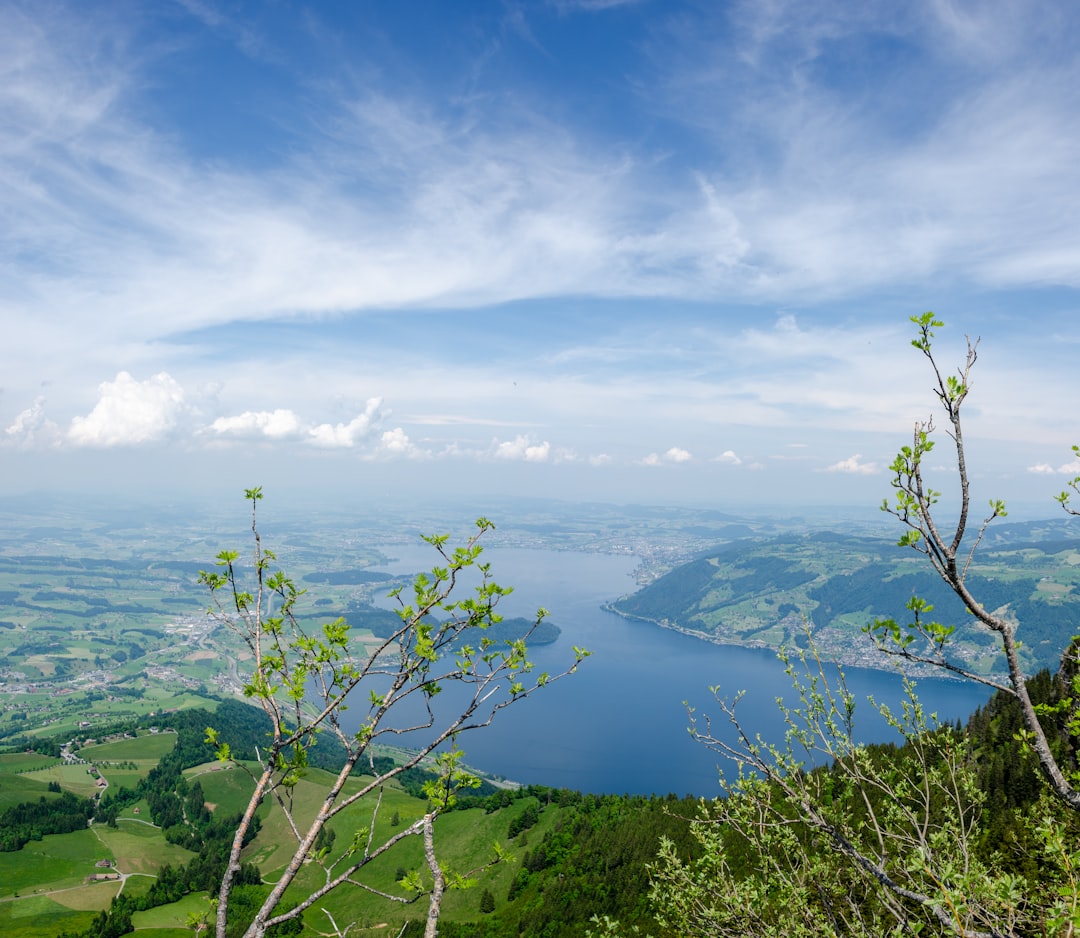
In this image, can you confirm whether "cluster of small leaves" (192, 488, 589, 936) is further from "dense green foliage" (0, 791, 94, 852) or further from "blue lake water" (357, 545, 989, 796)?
"dense green foliage" (0, 791, 94, 852)

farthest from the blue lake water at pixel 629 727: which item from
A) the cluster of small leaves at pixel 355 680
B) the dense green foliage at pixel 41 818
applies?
the cluster of small leaves at pixel 355 680

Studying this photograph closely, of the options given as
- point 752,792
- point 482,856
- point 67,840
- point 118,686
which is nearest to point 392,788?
point 482,856

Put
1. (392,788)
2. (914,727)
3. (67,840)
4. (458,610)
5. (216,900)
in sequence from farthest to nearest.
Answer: (392,788) → (67,840) → (914,727) → (458,610) → (216,900)

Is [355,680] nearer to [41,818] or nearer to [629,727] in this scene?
[41,818]

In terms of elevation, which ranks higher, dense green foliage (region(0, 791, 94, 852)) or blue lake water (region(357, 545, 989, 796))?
dense green foliage (region(0, 791, 94, 852))

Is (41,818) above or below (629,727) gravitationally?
above

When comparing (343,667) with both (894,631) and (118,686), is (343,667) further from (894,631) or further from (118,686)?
(118,686)

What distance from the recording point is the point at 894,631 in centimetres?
578

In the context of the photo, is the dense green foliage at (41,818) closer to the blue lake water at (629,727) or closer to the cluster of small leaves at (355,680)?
the blue lake water at (629,727)

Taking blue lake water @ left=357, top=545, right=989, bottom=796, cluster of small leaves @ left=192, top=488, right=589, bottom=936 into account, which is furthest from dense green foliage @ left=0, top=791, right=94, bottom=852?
cluster of small leaves @ left=192, top=488, right=589, bottom=936

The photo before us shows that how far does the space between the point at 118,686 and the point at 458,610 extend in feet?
793

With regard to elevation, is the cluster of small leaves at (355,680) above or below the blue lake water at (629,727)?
above

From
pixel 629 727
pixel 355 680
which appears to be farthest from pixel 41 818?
pixel 355 680

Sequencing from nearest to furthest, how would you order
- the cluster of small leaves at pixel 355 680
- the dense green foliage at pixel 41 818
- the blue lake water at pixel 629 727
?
the cluster of small leaves at pixel 355 680
the dense green foliage at pixel 41 818
the blue lake water at pixel 629 727
